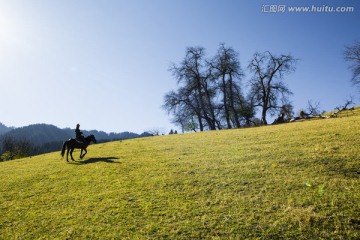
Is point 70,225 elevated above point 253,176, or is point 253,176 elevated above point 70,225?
point 253,176

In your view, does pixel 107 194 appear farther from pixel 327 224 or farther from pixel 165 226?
pixel 327 224

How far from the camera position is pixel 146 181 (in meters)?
11.5

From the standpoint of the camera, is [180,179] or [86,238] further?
[180,179]

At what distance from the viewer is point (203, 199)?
29.1 feet

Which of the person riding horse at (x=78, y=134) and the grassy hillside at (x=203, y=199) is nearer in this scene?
the grassy hillside at (x=203, y=199)

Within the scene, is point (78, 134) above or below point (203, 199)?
above

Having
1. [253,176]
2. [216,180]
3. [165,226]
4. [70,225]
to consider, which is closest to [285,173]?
[253,176]

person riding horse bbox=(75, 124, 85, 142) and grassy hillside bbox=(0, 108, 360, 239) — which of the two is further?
person riding horse bbox=(75, 124, 85, 142)

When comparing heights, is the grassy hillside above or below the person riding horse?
below

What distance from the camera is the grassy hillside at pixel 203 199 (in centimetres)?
682

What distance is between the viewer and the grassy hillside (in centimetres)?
682

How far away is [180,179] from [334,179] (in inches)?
248

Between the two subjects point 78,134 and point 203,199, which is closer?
point 203,199

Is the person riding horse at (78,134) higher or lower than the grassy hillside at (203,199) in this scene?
higher
